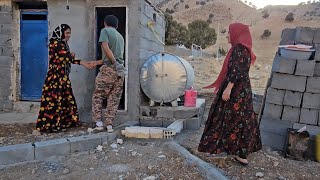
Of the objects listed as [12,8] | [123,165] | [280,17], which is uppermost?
[280,17]

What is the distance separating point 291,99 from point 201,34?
31.4 metres

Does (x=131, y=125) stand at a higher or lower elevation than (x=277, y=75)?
lower

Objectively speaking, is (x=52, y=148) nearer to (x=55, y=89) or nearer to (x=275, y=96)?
(x=55, y=89)

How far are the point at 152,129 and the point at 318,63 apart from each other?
270 centimetres

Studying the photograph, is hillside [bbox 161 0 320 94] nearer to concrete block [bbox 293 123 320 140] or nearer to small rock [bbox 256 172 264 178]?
concrete block [bbox 293 123 320 140]

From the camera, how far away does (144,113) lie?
5969 millimetres

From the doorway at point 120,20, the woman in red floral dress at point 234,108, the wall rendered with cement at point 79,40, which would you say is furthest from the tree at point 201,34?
the woman in red floral dress at point 234,108

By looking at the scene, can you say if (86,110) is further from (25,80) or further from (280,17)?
(280,17)

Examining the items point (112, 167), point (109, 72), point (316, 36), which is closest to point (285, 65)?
point (316, 36)

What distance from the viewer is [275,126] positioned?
16.7 feet

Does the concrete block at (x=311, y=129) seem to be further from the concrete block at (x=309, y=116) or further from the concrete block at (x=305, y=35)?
the concrete block at (x=305, y=35)

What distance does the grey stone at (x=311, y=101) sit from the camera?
4941mm

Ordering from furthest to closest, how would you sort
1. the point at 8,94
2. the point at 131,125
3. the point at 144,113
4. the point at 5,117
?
the point at 8,94, the point at 5,117, the point at 144,113, the point at 131,125

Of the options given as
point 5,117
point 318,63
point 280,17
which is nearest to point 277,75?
point 318,63
